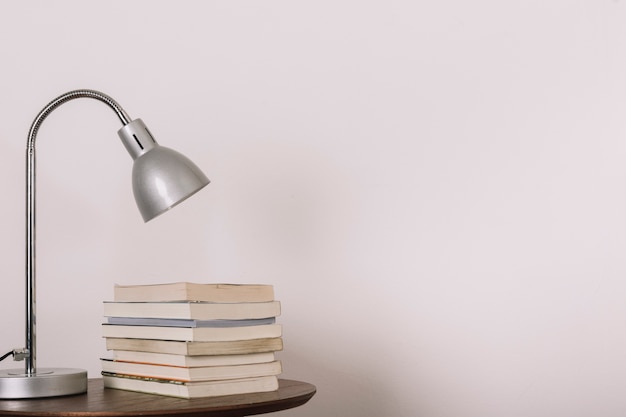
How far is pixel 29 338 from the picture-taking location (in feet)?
4.65

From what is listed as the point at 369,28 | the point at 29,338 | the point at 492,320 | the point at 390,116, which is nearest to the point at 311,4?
the point at 369,28

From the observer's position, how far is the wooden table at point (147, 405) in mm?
1160

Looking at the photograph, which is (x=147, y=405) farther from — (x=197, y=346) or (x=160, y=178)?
(x=160, y=178)

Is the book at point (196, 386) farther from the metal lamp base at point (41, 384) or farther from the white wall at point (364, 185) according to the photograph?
the white wall at point (364, 185)

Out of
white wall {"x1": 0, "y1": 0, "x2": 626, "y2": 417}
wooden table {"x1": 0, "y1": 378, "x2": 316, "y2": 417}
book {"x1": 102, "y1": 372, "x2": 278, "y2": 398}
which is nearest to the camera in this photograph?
wooden table {"x1": 0, "y1": 378, "x2": 316, "y2": 417}

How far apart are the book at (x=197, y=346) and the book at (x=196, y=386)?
4 centimetres

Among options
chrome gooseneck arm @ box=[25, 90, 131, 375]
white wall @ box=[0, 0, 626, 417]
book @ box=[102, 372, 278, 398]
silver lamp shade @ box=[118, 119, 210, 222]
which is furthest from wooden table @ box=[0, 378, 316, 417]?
white wall @ box=[0, 0, 626, 417]

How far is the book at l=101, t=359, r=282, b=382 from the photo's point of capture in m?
1.30

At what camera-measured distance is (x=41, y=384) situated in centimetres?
134

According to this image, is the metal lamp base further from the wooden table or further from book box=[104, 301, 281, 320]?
book box=[104, 301, 281, 320]

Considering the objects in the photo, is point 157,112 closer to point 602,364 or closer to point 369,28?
point 369,28

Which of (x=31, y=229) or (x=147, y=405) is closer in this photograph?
(x=147, y=405)

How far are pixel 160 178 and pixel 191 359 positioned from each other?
0.94ft

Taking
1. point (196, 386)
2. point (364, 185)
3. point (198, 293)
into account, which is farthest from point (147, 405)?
point (364, 185)
